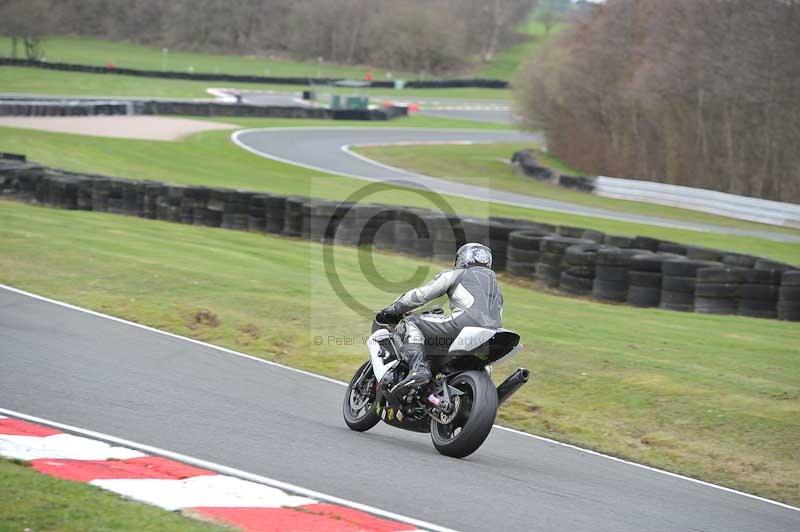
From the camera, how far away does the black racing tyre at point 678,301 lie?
15.6m

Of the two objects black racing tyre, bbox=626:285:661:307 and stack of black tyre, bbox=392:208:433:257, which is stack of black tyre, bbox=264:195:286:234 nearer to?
stack of black tyre, bbox=392:208:433:257

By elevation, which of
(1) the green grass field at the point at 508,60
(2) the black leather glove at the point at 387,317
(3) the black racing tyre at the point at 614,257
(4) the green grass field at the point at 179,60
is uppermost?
(1) the green grass field at the point at 508,60

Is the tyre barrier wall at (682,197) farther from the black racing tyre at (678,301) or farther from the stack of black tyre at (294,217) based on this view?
the stack of black tyre at (294,217)

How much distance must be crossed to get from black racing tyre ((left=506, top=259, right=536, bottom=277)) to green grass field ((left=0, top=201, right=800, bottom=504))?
0.80ft

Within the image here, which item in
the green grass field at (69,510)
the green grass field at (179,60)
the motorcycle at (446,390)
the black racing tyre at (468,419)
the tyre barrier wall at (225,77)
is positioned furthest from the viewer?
the green grass field at (179,60)

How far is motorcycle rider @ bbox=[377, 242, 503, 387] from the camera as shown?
7938 mm

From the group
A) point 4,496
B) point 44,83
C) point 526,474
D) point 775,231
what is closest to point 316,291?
point 526,474

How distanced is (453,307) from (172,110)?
1846 inches

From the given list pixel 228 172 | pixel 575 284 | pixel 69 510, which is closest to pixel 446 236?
pixel 575 284

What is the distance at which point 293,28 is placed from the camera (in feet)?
355

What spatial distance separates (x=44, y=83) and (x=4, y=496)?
62.6 metres

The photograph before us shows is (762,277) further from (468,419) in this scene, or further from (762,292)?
(468,419)

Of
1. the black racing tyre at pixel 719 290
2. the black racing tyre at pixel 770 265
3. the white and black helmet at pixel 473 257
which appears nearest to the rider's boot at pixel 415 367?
the white and black helmet at pixel 473 257

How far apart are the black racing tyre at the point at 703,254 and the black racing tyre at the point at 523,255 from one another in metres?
2.68
